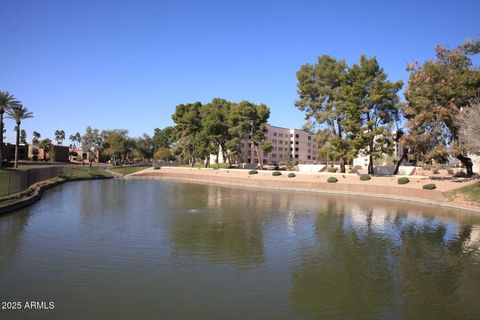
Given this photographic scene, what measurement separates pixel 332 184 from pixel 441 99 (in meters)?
17.8

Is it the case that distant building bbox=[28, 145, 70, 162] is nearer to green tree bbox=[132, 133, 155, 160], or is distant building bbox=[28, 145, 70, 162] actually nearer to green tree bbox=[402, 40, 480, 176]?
green tree bbox=[132, 133, 155, 160]

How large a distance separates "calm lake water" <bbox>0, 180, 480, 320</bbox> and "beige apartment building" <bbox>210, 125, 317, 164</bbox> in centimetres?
10495

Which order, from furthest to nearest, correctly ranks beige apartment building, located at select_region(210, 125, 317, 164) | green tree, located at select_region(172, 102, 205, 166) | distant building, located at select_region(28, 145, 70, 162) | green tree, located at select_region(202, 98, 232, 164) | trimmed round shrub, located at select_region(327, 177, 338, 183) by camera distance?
1. beige apartment building, located at select_region(210, 125, 317, 164)
2. distant building, located at select_region(28, 145, 70, 162)
3. green tree, located at select_region(172, 102, 205, 166)
4. green tree, located at select_region(202, 98, 232, 164)
5. trimmed round shrub, located at select_region(327, 177, 338, 183)

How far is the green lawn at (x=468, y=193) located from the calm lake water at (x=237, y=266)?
8.95 meters

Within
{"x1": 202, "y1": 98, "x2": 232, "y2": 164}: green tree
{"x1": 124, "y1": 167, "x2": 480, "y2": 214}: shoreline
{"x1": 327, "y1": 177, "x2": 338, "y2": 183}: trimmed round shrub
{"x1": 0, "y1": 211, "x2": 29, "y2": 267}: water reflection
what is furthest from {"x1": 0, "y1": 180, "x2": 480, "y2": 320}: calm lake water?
{"x1": 202, "y1": 98, "x2": 232, "y2": 164}: green tree

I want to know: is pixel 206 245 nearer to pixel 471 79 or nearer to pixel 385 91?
pixel 471 79

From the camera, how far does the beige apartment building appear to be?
448 ft

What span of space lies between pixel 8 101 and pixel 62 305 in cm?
6518

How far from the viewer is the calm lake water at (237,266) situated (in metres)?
11.6

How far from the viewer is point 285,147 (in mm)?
147250

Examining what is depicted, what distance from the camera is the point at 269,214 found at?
31.1 m

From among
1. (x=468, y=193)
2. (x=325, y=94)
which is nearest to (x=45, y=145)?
(x=325, y=94)

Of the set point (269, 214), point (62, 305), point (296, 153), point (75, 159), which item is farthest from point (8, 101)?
point (296, 153)

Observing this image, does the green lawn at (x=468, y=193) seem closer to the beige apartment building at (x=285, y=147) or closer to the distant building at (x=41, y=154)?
the beige apartment building at (x=285, y=147)
